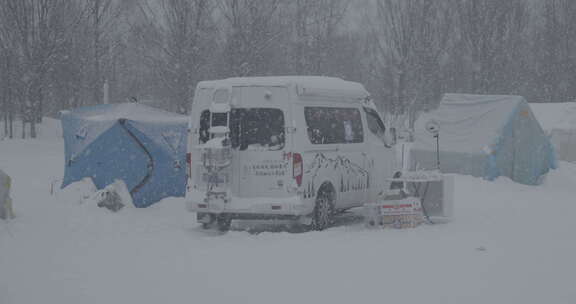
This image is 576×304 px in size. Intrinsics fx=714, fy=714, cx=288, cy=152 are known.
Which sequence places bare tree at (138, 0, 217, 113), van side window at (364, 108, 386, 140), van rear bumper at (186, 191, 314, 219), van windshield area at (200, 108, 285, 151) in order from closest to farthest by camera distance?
van rear bumper at (186, 191, 314, 219) → van windshield area at (200, 108, 285, 151) → van side window at (364, 108, 386, 140) → bare tree at (138, 0, 217, 113)

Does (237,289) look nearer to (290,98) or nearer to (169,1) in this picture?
(290,98)

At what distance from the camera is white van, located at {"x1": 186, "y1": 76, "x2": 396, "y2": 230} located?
10883 millimetres

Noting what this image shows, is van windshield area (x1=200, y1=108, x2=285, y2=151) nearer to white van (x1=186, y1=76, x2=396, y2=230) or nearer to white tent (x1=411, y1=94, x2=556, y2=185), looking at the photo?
white van (x1=186, y1=76, x2=396, y2=230)

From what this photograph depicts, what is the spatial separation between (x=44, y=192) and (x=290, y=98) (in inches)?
260

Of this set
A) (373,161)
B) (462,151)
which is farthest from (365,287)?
(462,151)

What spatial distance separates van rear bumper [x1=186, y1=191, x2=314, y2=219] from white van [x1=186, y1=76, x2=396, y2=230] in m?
0.02

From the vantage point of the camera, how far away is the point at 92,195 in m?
13.0

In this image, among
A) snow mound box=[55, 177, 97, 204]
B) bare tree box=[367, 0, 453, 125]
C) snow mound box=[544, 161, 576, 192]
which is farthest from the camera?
bare tree box=[367, 0, 453, 125]

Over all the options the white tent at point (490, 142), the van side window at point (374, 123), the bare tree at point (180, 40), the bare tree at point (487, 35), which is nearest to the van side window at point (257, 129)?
the van side window at point (374, 123)

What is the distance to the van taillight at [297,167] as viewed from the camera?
35.5ft

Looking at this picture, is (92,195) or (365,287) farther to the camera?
(92,195)

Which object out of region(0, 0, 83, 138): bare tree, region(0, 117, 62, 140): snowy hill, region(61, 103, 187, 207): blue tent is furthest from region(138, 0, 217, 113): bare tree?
region(61, 103, 187, 207): blue tent

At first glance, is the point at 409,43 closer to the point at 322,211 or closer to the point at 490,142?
the point at 490,142

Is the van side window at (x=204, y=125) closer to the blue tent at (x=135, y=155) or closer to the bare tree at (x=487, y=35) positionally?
the blue tent at (x=135, y=155)
